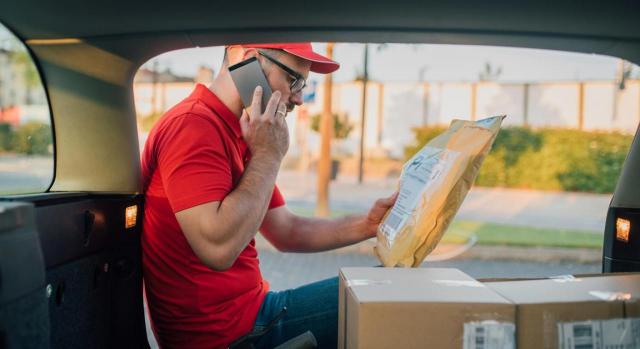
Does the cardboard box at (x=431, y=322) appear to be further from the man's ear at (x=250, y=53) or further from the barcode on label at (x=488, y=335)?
the man's ear at (x=250, y=53)

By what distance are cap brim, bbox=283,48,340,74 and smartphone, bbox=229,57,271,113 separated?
12 centimetres

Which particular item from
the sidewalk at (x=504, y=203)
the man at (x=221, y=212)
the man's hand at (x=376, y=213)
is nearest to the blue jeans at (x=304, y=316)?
the man at (x=221, y=212)

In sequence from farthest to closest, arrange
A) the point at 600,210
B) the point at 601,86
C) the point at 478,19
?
the point at 601,86, the point at 600,210, the point at 478,19

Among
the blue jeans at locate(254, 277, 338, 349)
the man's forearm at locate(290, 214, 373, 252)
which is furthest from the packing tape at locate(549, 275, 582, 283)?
the man's forearm at locate(290, 214, 373, 252)

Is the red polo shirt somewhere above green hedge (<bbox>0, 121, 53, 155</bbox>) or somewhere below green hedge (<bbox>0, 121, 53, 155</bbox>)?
below

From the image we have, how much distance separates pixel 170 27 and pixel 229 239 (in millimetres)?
652

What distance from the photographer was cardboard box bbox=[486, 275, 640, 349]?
155 cm

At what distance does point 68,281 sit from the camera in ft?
6.12

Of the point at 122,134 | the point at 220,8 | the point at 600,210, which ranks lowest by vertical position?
the point at 600,210

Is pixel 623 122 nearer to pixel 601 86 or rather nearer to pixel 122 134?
pixel 601 86

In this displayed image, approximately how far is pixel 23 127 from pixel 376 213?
1.33 m

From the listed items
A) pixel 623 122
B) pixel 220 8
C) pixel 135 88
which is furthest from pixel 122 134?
pixel 623 122

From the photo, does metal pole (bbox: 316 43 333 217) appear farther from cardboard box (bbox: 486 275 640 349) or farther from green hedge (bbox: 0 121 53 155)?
cardboard box (bbox: 486 275 640 349)

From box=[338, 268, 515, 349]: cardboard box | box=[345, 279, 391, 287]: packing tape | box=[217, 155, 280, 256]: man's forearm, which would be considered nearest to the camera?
box=[338, 268, 515, 349]: cardboard box
